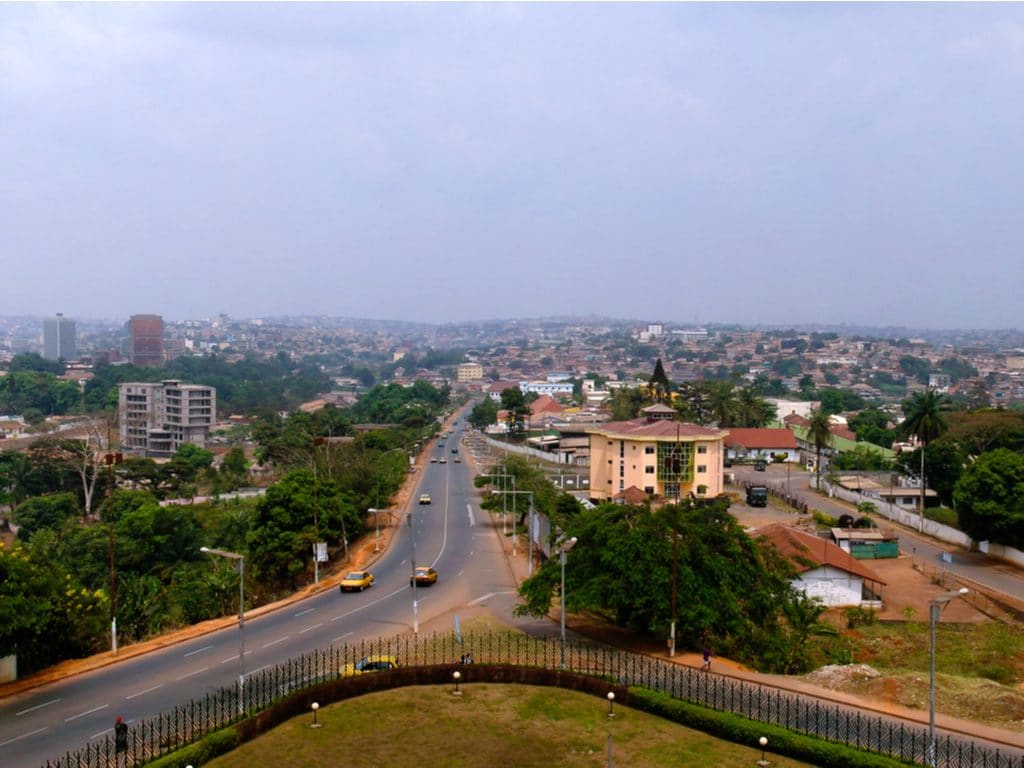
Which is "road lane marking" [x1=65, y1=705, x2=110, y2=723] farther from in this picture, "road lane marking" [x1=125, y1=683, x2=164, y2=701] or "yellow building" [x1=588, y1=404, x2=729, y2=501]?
"yellow building" [x1=588, y1=404, x2=729, y2=501]

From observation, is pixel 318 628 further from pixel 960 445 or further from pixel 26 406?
pixel 26 406

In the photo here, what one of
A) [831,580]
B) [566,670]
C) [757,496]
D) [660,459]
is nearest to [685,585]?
[566,670]

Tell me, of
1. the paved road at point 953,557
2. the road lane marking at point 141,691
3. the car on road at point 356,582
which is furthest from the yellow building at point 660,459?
the road lane marking at point 141,691

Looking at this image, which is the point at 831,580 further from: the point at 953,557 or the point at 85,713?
the point at 85,713

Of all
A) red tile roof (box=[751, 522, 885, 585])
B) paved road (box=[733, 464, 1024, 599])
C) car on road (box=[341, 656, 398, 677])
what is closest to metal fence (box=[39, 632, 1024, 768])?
car on road (box=[341, 656, 398, 677])

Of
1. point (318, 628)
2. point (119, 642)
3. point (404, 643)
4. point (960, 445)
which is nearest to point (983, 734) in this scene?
point (404, 643)

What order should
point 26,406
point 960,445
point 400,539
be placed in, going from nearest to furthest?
point 400,539 < point 960,445 < point 26,406
